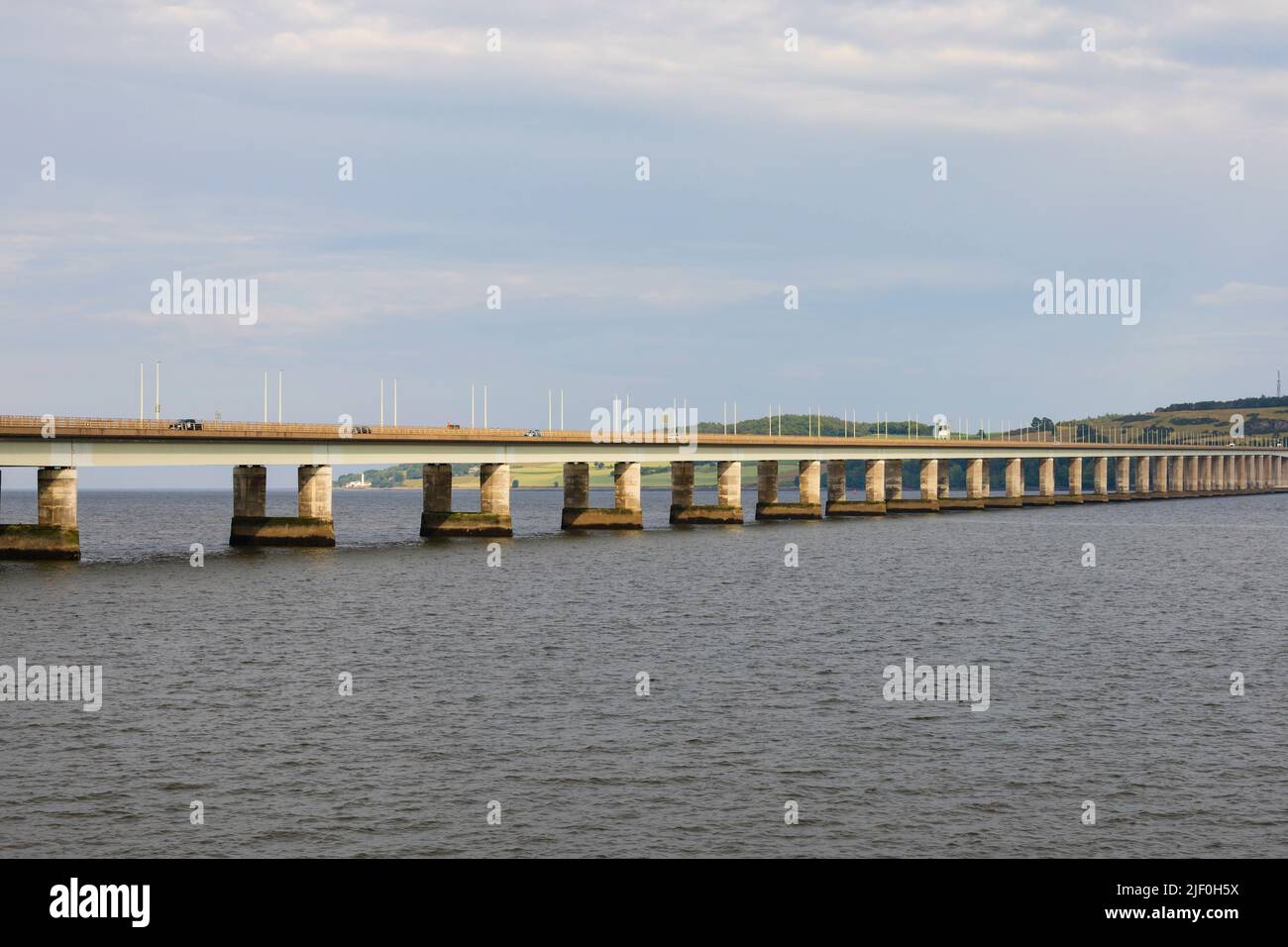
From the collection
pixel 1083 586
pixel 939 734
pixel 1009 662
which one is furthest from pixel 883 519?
pixel 939 734

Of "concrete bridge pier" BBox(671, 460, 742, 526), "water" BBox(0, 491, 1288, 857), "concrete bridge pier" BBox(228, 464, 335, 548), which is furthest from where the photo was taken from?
"concrete bridge pier" BBox(671, 460, 742, 526)

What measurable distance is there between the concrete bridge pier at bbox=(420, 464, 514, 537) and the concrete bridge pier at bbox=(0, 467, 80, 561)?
125 feet

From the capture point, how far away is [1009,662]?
4984 cm

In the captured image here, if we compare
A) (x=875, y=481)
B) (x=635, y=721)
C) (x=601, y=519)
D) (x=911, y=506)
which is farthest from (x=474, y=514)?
(x=635, y=721)

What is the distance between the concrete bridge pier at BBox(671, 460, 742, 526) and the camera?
155 m

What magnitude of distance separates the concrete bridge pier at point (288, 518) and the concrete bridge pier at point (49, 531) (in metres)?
18.0

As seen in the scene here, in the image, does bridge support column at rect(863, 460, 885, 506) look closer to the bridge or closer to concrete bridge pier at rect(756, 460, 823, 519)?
the bridge

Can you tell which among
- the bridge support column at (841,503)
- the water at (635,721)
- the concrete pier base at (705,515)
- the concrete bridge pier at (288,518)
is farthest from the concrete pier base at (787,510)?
the water at (635,721)

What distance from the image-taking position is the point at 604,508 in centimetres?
13838

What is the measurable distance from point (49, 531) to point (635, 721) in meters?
65.2

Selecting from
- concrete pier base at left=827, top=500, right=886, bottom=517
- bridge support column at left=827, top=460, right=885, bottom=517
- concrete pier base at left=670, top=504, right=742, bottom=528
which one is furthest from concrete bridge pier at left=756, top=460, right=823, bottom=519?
concrete pier base at left=670, top=504, right=742, bottom=528
